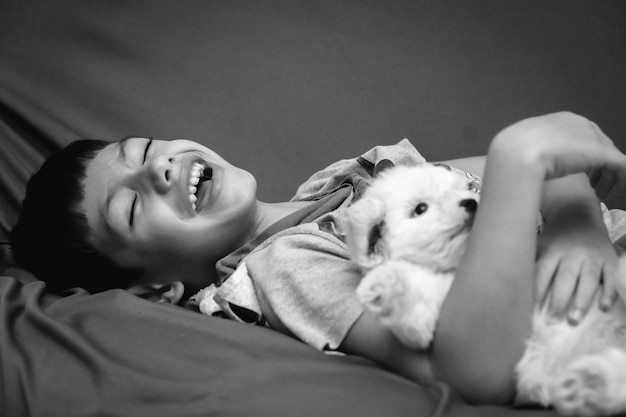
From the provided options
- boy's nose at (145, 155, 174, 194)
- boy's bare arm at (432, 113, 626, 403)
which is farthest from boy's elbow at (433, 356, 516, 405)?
boy's nose at (145, 155, 174, 194)

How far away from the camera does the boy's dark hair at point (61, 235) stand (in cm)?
122

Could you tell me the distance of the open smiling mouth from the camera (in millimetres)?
1196

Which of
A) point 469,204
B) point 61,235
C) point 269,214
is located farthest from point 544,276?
point 61,235

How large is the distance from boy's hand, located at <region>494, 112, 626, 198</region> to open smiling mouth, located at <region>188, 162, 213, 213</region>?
64cm

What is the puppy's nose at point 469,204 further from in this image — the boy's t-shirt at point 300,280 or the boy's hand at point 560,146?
the boy's t-shirt at point 300,280

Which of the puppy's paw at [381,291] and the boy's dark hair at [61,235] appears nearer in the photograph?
the puppy's paw at [381,291]

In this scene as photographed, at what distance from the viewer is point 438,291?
0.80 metres

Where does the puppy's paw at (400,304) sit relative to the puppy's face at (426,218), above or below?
below

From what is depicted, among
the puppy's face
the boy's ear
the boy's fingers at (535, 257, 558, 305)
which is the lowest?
the boy's ear

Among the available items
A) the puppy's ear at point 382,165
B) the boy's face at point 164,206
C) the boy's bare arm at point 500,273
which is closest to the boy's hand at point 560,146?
the boy's bare arm at point 500,273

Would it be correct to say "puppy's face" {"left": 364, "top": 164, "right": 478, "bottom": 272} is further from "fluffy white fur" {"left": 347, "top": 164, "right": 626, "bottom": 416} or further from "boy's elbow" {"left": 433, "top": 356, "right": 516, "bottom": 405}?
"boy's elbow" {"left": 433, "top": 356, "right": 516, "bottom": 405}

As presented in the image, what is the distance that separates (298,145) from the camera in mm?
1601

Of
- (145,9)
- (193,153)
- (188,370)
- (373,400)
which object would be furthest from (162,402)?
(145,9)

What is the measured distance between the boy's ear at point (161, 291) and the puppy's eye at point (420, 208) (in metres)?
0.61
